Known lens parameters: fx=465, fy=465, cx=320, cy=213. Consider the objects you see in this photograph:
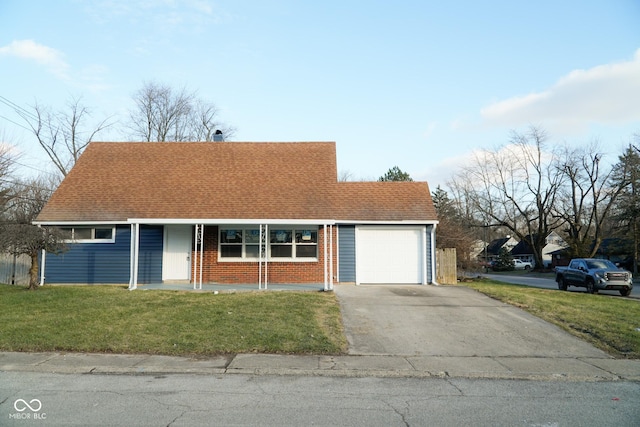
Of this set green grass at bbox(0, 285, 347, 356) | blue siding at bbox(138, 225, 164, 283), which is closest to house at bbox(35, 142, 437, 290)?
blue siding at bbox(138, 225, 164, 283)

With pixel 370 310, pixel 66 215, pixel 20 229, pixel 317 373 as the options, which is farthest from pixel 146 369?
pixel 66 215

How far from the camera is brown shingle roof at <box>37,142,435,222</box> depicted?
59.1 feet

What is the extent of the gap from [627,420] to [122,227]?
16906 millimetres

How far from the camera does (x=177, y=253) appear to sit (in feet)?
59.7

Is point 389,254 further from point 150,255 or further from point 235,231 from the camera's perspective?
point 150,255

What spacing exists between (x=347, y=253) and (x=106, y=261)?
30.7 ft

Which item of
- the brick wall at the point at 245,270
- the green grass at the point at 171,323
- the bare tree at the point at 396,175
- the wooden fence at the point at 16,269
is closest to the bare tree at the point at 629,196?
the bare tree at the point at 396,175

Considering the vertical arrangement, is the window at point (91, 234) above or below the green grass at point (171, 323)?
above

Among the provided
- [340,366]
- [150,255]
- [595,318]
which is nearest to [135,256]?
[150,255]

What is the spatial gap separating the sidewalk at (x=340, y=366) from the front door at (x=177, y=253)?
936cm

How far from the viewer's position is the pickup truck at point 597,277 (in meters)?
20.5

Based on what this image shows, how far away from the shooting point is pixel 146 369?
7.90m

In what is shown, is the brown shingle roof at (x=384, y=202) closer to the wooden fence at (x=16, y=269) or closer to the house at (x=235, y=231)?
the house at (x=235, y=231)

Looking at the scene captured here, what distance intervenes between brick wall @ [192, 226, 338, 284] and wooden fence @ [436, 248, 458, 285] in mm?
4901
